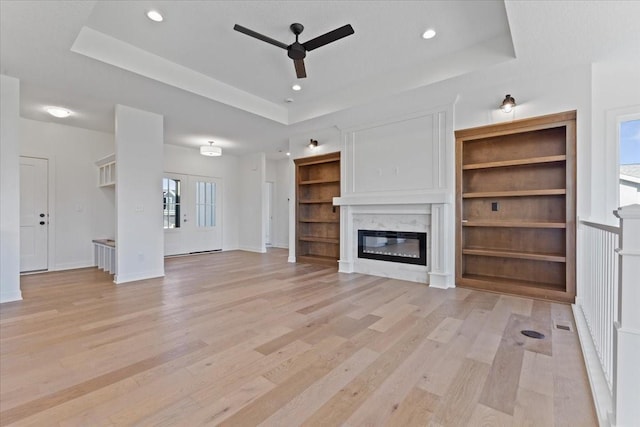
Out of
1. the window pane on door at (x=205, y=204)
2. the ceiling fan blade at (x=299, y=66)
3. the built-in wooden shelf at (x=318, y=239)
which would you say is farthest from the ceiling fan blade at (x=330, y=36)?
the window pane on door at (x=205, y=204)

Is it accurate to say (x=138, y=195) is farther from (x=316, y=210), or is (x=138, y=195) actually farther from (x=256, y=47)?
(x=316, y=210)

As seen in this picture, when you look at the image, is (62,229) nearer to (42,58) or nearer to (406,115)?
(42,58)

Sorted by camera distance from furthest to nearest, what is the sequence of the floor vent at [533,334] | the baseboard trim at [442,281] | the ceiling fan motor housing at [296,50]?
the baseboard trim at [442,281]
the ceiling fan motor housing at [296,50]
the floor vent at [533,334]

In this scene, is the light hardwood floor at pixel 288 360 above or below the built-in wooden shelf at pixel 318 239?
below

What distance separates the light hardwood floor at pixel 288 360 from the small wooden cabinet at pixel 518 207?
517mm

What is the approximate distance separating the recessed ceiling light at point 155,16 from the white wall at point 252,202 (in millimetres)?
5225

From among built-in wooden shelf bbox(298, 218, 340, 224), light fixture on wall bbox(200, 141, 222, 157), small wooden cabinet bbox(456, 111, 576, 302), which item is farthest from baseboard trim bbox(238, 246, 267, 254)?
small wooden cabinet bbox(456, 111, 576, 302)

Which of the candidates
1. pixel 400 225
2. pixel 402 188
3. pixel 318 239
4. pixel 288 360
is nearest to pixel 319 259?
pixel 318 239

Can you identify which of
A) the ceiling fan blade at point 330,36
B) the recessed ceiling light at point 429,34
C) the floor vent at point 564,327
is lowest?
the floor vent at point 564,327

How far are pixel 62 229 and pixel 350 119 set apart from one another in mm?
5856

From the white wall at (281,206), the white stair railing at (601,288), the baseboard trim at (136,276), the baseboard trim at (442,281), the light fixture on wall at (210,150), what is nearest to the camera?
the white stair railing at (601,288)

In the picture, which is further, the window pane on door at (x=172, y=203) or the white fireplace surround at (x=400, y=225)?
the window pane on door at (x=172, y=203)

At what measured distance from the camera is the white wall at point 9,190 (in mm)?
3639

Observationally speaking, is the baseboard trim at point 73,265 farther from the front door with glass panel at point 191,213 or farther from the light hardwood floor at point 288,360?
the light hardwood floor at point 288,360
